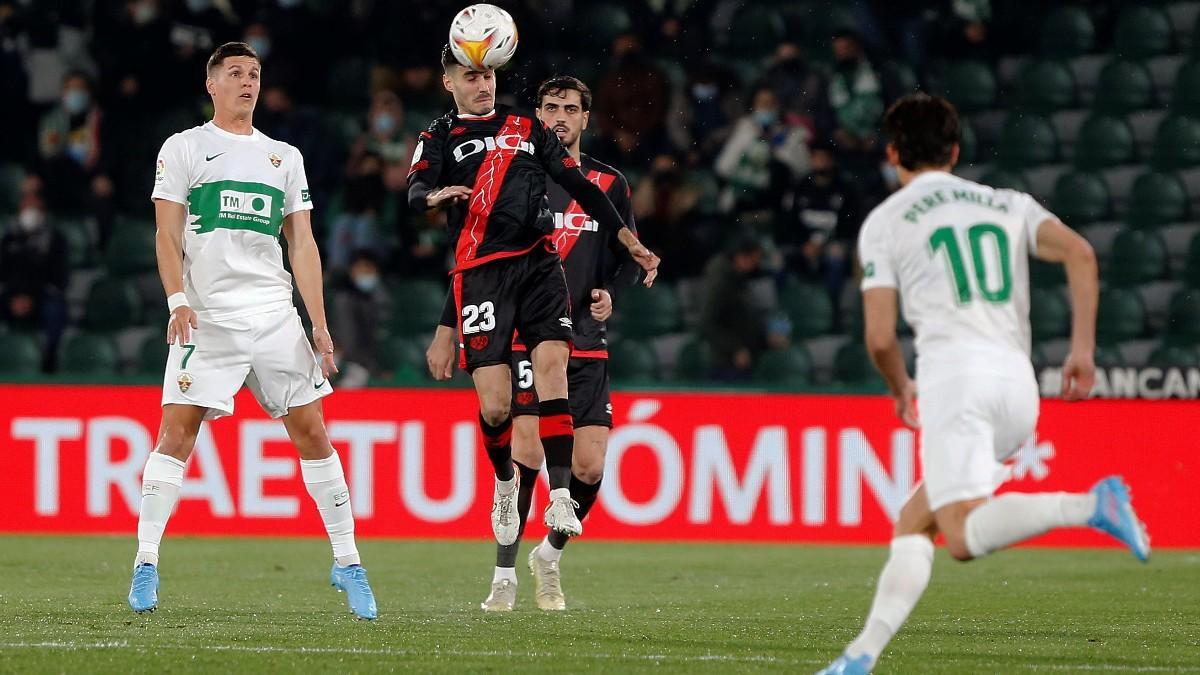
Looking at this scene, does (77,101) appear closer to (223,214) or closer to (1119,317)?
(1119,317)

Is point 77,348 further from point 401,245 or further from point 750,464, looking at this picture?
point 750,464

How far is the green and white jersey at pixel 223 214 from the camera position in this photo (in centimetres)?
725

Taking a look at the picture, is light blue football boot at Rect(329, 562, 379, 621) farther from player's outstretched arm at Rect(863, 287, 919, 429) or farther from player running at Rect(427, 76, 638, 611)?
player's outstretched arm at Rect(863, 287, 919, 429)

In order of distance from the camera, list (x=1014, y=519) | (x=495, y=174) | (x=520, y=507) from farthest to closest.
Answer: (x=520, y=507) < (x=495, y=174) < (x=1014, y=519)

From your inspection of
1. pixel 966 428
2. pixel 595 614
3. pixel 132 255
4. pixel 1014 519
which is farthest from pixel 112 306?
pixel 1014 519

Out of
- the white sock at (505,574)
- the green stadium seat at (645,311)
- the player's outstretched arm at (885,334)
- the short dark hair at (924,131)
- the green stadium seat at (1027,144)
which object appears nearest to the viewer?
the player's outstretched arm at (885,334)

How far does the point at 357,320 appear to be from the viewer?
14734 mm

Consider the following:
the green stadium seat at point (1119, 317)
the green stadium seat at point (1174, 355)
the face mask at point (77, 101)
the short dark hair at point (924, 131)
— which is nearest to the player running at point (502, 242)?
the short dark hair at point (924, 131)

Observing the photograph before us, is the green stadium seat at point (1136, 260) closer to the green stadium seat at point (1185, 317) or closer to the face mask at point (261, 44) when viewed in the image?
the green stadium seat at point (1185, 317)

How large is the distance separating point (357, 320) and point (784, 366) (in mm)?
3514

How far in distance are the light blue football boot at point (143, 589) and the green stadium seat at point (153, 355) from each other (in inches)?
301

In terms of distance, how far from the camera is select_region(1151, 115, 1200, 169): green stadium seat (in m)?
16.2

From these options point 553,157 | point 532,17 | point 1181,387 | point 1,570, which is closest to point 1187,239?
point 1181,387

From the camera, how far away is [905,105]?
5.47 meters
